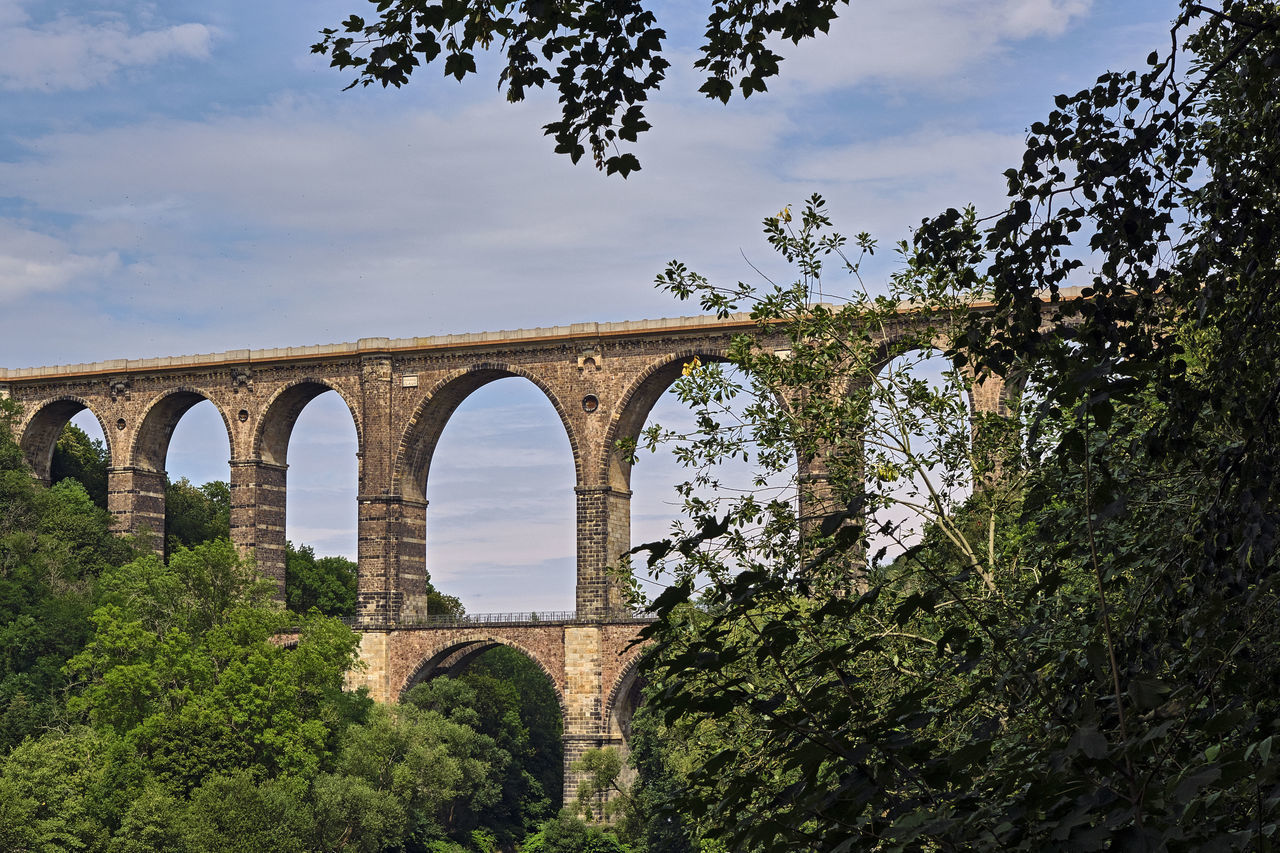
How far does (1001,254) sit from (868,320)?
7.74 meters

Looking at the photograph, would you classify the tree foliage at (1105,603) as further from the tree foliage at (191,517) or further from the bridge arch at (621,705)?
the tree foliage at (191,517)

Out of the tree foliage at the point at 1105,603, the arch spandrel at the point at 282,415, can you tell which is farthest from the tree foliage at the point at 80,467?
the tree foliage at the point at 1105,603

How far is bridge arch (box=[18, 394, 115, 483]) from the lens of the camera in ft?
166

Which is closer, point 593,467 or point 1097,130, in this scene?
point 1097,130

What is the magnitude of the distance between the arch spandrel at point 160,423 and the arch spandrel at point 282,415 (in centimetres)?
194

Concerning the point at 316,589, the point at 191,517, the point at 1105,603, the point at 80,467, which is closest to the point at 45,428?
the point at 80,467

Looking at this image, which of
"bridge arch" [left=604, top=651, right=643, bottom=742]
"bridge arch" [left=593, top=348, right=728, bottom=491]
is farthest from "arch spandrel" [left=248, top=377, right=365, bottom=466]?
"bridge arch" [left=604, top=651, right=643, bottom=742]

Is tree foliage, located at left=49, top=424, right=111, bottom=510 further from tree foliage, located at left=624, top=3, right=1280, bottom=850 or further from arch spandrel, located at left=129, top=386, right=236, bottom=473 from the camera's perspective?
tree foliage, located at left=624, top=3, right=1280, bottom=850

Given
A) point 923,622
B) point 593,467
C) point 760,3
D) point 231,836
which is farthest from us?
point 593,467

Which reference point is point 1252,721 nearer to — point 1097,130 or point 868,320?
point 1097,130

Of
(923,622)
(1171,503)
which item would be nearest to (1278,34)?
(1171,503)

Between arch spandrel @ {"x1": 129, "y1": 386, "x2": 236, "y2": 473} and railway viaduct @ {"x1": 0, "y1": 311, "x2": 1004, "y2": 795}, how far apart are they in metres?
0.05

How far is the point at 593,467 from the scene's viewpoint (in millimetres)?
43625

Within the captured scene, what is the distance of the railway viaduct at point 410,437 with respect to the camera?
42.8m
